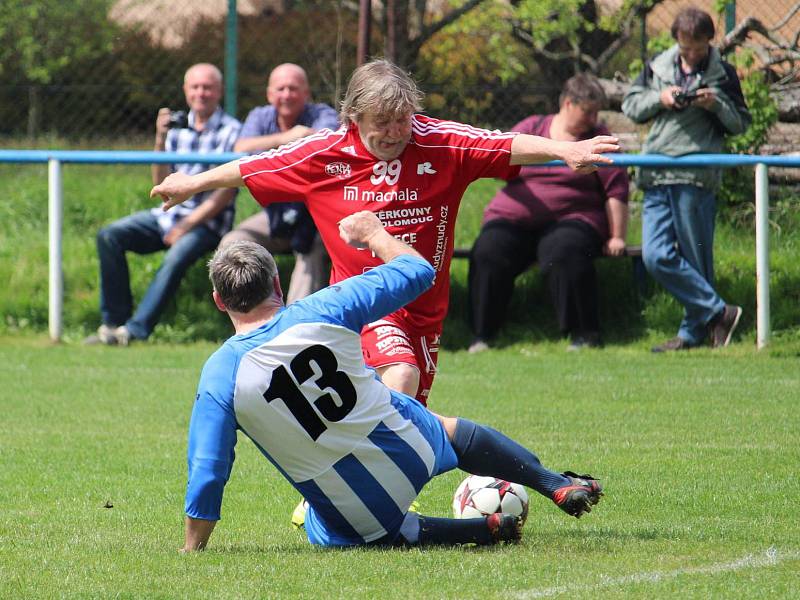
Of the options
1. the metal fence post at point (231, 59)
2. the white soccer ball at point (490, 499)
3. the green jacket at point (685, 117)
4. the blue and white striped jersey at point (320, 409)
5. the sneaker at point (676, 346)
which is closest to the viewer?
the blue and white striped jersey at point (320, 409)

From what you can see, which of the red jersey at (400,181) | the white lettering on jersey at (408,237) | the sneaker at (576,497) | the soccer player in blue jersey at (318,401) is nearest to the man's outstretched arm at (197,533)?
the soccer player in blue jersey at (318,401)

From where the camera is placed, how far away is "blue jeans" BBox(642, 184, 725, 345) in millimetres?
10070

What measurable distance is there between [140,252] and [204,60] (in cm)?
472

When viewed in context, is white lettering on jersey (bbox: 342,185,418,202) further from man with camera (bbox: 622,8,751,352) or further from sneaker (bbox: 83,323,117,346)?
sneaker (bbox: 83,323,117,346)

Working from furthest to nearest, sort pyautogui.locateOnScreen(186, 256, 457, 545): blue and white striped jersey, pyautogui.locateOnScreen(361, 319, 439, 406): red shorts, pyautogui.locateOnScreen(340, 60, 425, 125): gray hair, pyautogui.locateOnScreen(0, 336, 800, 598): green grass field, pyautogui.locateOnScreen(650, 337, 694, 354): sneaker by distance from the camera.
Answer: pyautogui.locateOnScreen(650, 337, 694, 354): sneaker, pyautogui.locateOnScreen(361, 319, 439, 406): red shorts, pyautogui.locateOnScreen(340, 60, 425, 125): gray hair, pyautogui.locateOnScreen(186, 256, 457, 545): blue and white striped jersey, pyautogui.locateOnScreen(0, 336, 800, 598): green grass field

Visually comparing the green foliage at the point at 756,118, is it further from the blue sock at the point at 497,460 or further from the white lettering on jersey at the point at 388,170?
the blue sock at the point at 497,460

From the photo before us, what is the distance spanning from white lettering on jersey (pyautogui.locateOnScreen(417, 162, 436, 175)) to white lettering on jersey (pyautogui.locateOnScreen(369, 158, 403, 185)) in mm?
79

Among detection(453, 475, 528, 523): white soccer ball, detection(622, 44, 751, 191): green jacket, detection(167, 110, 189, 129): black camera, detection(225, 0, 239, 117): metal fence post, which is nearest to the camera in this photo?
detection(453, 475, 528, 523): white soccer ball

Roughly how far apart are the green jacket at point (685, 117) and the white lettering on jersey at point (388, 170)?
4585 millimetres

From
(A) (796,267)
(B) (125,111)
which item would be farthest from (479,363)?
(B) (125,111)

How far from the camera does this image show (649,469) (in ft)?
21.2

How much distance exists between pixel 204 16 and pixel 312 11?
121 cm

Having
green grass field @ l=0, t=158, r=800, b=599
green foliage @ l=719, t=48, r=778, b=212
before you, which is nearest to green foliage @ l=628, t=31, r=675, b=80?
green foliage @ l=719, t=48, r=778, b=212

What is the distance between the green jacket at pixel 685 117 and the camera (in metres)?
9.86
